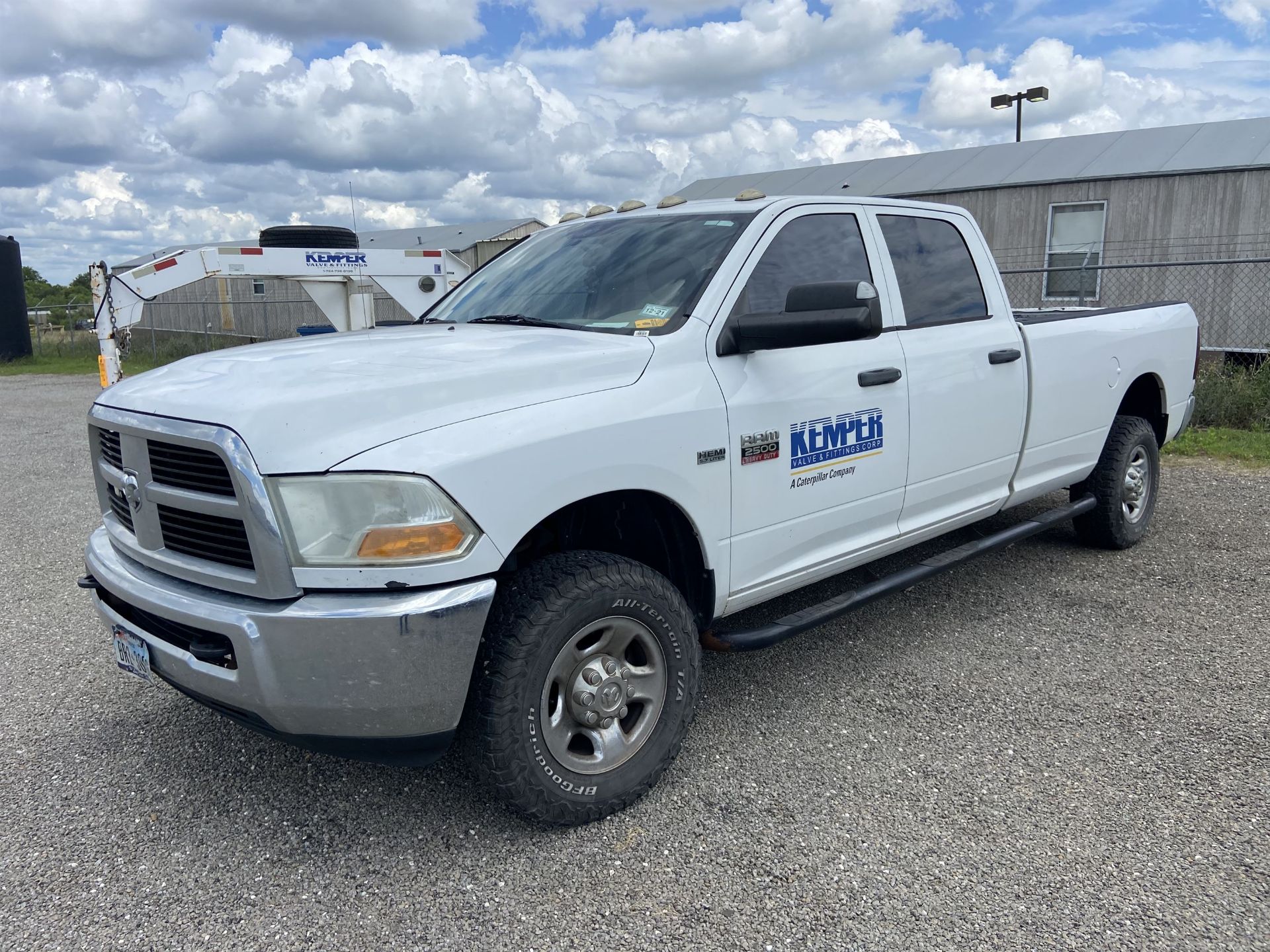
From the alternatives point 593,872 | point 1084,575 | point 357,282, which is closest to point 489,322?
point 593,872

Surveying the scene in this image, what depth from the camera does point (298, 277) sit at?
9547mm

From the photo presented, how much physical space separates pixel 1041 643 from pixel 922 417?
4.21ft

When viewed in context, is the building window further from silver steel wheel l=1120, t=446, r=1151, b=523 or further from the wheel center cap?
the wheel center cap

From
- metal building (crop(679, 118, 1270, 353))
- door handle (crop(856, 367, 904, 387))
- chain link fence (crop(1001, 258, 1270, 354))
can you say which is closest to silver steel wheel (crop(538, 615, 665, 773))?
door handle (crop(856, 367, 904, 387))

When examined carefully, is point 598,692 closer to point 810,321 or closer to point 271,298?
point 810,321

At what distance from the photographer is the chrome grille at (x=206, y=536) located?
102 inches

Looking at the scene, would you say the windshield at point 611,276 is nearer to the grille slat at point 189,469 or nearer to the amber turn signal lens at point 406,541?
the amber turn signal lens at point 406,541

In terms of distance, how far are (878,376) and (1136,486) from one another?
2.92 m

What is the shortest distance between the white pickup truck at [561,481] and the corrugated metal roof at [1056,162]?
10.6 m

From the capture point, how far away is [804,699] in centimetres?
388

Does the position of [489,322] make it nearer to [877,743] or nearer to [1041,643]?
[877,743]

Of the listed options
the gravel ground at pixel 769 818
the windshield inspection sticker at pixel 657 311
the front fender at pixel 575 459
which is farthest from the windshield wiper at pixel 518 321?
the gravel ground at pixel 769 818

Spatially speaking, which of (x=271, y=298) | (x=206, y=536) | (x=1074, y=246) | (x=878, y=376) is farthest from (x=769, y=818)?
(x=271, y=298)

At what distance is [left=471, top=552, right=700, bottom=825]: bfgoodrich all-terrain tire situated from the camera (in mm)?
2713
